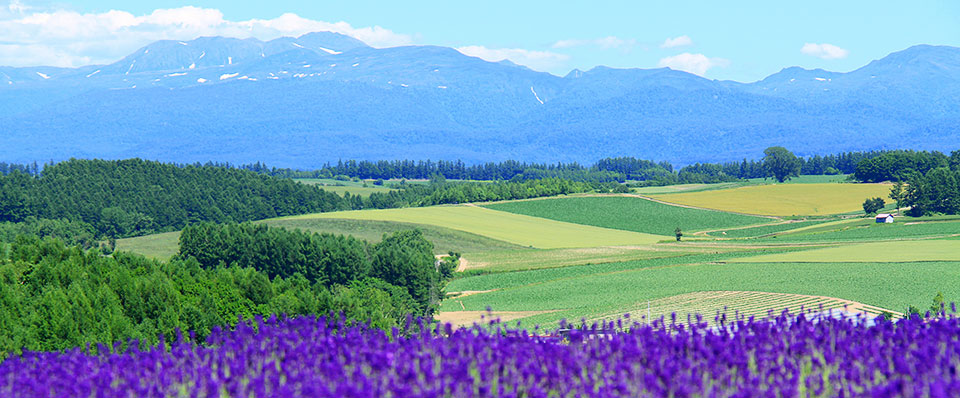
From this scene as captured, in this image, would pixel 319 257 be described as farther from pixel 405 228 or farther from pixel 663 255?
pixel 405 228

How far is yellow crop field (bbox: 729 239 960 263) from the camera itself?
241 feet

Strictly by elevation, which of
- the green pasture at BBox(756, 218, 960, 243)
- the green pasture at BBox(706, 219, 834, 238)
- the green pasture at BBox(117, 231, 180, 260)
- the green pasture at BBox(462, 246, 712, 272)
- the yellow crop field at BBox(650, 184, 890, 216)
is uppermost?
the yellow crop field at BBox(650, 184, 890, 216)

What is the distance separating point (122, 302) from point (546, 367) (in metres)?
30.3

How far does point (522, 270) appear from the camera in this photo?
291 ft

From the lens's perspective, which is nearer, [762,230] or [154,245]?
[762,230]

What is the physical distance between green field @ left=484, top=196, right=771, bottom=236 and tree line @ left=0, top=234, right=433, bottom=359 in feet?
305

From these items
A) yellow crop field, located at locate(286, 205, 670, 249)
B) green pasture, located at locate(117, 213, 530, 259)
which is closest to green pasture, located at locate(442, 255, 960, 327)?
green pasture, located at locate(117, 213, 530, 259)

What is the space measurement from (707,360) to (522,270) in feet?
254

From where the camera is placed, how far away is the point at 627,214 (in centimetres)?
15488

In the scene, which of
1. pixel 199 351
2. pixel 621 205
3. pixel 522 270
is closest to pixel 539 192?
pixel 621 205

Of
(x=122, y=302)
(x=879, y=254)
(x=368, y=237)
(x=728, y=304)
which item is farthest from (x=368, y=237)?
(x=122, y=302)

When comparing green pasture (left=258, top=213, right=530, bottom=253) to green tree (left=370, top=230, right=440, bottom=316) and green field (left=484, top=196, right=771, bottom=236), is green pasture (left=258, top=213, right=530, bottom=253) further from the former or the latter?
green tree (left=370, top=230, right=440, bottom=316)

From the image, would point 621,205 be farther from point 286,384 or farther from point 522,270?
point 286,384

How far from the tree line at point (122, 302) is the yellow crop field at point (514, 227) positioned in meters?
64.8
